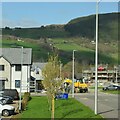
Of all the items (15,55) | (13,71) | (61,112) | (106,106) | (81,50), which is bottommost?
(106,106)

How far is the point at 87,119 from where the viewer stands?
24.0 metres

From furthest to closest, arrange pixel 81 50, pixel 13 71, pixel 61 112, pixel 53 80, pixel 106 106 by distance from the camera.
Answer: pixel 81 50
pixel 13 71
pixel 106 106
pixel 61 112
pixel 53 80

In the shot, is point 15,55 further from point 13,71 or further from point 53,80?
point 53,80

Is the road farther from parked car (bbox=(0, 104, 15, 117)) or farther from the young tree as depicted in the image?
parked car (bbox=(0, 104, 15, 117))

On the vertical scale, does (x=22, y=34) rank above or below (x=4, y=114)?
above

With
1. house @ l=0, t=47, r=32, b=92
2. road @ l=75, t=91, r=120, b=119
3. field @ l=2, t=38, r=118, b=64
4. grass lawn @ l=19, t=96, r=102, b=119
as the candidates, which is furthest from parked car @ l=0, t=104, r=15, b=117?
field @ l=2, t=38, r=118, b=64

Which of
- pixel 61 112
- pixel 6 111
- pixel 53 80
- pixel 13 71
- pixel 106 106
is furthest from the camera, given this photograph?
pixel 13 71

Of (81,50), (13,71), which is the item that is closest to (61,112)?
(13,71)

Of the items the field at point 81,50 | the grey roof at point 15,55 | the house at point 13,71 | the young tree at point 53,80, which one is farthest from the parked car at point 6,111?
the field at point 81,50

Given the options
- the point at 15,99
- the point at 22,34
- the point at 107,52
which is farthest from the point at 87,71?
the point at 15,99

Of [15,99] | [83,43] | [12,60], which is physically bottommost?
[15,99]

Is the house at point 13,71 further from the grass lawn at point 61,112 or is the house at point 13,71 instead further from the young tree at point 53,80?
the young tree at point 53,80

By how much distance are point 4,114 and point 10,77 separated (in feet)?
131

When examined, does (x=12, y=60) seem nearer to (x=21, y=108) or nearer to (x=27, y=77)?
(x=27, y=77)
